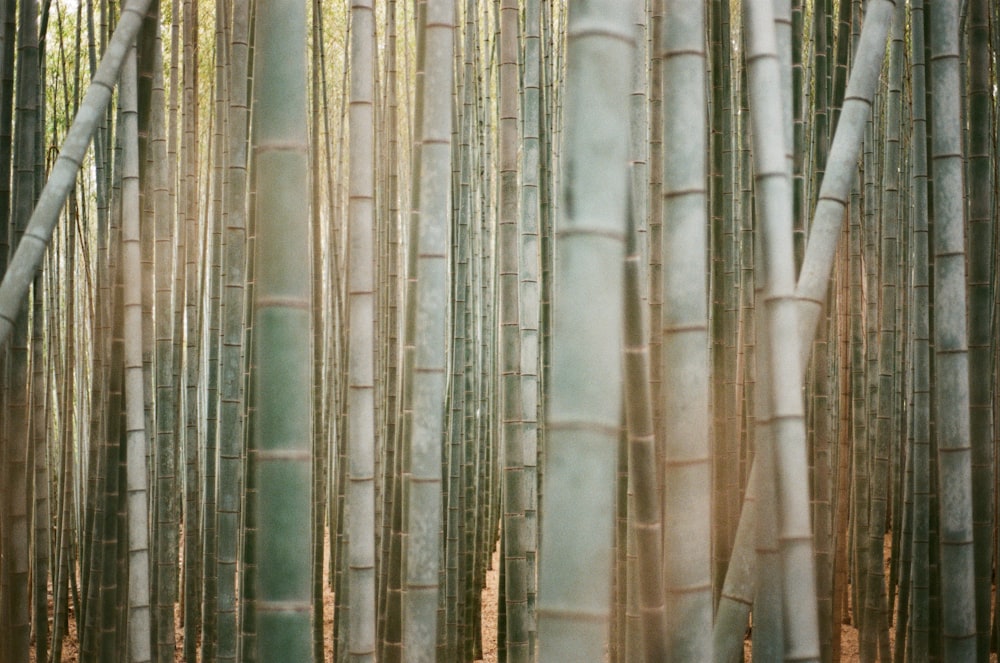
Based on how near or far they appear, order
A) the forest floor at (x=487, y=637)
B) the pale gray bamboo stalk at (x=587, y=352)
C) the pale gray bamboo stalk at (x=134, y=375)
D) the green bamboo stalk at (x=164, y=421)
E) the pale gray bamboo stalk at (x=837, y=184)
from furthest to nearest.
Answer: the forest floor at (x=487, y=637)
the green bamboo stalk at (x=164, y=421)
the pale gray bamboo stalk at (x=134, y=375)
the pale gray bamboo stalk at (x=837, y=184)
the pale gray bamboo stalk at (x=587, y=352)

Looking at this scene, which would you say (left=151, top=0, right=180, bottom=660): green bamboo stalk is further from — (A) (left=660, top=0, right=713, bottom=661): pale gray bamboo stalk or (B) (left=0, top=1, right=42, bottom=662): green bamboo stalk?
(A) (left=660, top=0, right=713, bottom=661): pale gray bamboo stalk

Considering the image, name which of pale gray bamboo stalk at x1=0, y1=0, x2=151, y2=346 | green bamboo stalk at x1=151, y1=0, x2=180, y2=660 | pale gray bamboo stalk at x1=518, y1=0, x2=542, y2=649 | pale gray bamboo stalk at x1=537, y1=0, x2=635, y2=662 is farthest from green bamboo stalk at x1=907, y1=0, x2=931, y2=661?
green bamboo stalk at x1=151, y1=0, x2=180, y2=660

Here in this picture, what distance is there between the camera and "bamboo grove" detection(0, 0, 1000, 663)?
2.88ft

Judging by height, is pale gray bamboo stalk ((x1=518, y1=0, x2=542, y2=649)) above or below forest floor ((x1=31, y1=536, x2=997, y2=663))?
above

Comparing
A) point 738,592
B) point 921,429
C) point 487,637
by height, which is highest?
point 921,429

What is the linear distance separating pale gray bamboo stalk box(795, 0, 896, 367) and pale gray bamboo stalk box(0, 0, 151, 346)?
96 cm

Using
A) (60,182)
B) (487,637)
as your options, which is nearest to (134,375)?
(60,182)

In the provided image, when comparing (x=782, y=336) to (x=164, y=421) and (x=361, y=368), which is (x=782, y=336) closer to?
(x=361, y=368)

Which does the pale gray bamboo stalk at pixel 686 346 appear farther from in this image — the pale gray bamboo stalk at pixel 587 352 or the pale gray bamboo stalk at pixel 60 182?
the pale gray bamboo stalk at pixel 60 182

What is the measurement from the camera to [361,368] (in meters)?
1.36

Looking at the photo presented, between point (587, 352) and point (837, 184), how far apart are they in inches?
21.9

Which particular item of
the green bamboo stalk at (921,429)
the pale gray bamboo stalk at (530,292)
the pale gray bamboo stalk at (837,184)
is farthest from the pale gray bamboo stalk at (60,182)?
the green bamboo stalk at (921,429)

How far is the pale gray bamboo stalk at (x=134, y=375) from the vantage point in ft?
5.53

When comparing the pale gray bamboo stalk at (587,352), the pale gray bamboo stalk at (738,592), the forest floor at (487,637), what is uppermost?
the pale gray bamboo stalk at (587,352)
